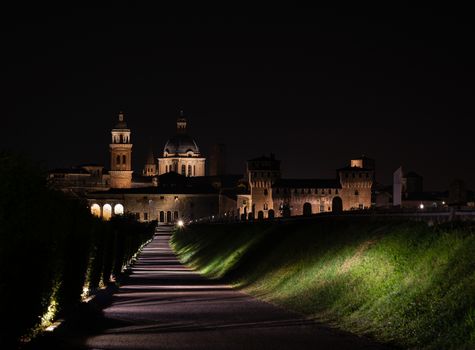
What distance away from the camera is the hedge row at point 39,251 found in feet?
45.2

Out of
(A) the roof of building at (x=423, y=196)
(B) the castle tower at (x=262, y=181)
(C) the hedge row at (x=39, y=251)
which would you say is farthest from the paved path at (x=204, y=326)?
(A) the roof of building at (x=423, y=196)

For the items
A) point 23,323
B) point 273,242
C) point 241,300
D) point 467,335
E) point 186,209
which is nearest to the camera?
point 467,335

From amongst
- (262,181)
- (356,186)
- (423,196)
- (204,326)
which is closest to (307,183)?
(262,181)

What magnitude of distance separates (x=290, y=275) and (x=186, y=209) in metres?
166

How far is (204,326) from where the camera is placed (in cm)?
1836

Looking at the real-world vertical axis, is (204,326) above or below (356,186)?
below

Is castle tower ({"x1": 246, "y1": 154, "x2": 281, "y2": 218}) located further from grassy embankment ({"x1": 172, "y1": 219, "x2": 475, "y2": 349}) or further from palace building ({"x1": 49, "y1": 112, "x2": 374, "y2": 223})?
grassy embankment ({"x1": 172, "y1": 219, "x2": 475, "y2": 349})

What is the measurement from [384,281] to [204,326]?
332 centimetres

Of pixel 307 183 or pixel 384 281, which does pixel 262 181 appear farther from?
pixel 384 281

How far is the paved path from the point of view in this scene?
50.1 feet

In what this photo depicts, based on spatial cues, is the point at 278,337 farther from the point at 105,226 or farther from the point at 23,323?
the point at 105,226

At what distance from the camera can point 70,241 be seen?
2189 centimetres

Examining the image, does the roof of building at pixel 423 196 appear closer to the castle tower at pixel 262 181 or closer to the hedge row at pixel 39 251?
the castle tower at pixel 262 181

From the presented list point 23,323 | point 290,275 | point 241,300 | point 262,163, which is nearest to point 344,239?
point 290,275
